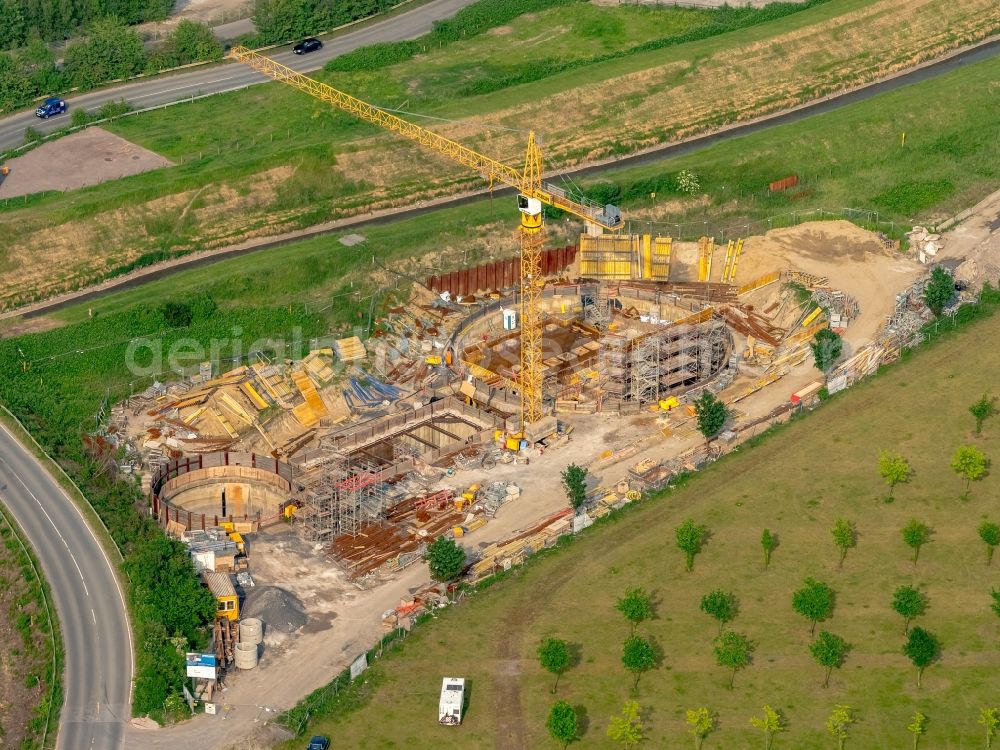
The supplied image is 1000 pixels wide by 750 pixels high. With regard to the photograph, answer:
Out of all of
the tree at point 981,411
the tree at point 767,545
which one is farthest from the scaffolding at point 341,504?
the tree at point 981,411

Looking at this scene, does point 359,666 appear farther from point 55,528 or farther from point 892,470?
point 892,470

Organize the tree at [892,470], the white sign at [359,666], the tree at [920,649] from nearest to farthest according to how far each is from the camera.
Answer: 1. the tree at [920,649]
2. the white sign at [359,666]
3. the tree at [892,470]

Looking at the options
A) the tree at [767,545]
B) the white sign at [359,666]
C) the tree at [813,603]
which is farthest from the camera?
the tree at [767,545]

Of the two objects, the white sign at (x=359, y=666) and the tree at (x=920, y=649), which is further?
the white sign at (x=359, y=666)

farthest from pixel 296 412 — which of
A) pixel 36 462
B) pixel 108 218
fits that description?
pixel 108 218

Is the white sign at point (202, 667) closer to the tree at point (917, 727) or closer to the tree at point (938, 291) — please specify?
the tree at point (917, 727)

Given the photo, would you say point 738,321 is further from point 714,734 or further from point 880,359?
point 714,734

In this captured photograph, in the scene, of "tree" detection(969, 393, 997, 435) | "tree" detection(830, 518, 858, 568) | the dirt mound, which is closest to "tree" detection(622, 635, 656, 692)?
"tree" detection(830, 518, 858, 568)
